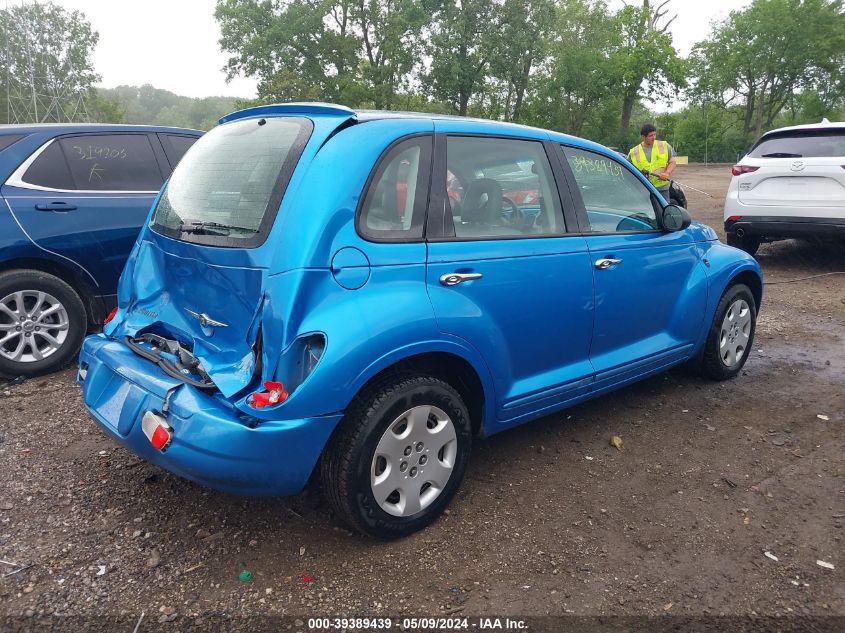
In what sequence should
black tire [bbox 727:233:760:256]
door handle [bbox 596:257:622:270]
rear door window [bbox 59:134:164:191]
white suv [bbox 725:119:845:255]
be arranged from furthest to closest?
black tire [bbox 727:233:760:256] → white suv [bbox 725:119:845:255] → rear door window [bbox 59:134:164:191] → door handle [bbox 596:257:622:270]

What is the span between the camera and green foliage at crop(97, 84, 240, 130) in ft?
284

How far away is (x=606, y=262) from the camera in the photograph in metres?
3.44

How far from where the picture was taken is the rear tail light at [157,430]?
242 centimetres

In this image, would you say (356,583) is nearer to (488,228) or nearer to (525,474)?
(525,474)

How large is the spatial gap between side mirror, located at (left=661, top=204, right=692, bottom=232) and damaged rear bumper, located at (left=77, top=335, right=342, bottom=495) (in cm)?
252

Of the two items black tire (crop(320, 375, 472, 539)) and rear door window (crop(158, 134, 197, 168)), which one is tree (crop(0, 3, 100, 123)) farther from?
black tire (crop(320, 375, 472, 539))

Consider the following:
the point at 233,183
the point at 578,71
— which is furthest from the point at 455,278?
the point at 578,71

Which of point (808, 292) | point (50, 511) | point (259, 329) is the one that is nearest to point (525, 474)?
point (259, 329)

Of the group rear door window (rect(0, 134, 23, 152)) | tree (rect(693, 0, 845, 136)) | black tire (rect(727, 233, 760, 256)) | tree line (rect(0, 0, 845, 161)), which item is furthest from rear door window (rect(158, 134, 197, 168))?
tree (rect(693, 0, 845, 136))

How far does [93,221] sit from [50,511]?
2.50m

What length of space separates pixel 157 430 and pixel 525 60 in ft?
147

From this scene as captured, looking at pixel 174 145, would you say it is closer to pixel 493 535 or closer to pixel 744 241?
pixel 493 535

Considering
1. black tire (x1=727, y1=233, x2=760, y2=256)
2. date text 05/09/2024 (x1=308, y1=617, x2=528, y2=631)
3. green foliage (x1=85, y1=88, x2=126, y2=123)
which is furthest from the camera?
green foliage (x1=85, y1=88, x2=126, y2=123)

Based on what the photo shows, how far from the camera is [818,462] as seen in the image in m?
3.47
